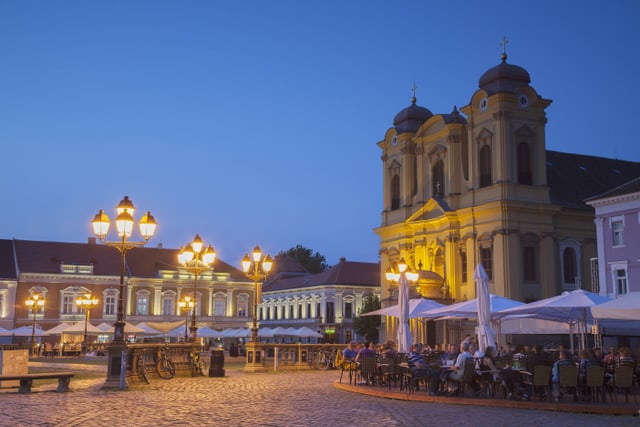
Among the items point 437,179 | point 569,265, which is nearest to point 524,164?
point 437,179

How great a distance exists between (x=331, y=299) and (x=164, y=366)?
5639cm

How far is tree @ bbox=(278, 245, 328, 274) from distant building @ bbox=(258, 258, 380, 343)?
30.0 m

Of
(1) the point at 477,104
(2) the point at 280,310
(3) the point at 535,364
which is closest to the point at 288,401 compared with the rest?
(3) the point at 535,364

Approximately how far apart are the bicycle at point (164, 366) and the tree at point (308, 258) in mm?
93079

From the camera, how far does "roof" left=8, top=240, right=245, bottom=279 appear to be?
75.5 meters

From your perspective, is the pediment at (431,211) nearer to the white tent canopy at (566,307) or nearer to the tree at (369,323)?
the tree at (369,323)

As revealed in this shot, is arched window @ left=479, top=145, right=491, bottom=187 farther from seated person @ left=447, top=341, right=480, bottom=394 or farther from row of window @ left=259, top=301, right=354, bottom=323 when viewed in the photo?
row of window @ left=259, top=301, right=354, bottom=323

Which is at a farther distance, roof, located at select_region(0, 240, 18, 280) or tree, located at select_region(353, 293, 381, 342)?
roof, located at select_region(0, 240, 18, 280)

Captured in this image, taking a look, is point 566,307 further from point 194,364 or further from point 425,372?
point 194,364

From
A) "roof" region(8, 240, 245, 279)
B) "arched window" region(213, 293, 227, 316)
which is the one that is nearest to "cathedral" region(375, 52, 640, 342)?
"arched window" region(213, 293, 227, 316)

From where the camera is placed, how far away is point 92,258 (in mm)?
78562

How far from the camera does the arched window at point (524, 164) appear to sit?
44.9 metres

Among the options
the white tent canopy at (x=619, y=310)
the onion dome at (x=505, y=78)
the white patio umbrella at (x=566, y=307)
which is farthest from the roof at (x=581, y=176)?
the white tent canopy at (x=619, y=310)

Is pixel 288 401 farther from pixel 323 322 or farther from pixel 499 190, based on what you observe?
pixel 323 322
